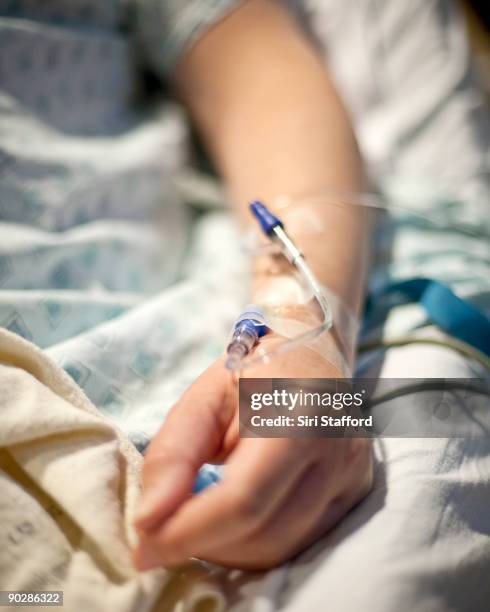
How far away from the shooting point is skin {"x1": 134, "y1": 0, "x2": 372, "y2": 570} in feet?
1.34

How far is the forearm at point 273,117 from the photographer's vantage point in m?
0.75

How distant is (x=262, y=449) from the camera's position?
427 millimetres

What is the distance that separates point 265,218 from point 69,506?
1.17 ft

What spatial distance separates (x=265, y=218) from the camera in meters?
0.63

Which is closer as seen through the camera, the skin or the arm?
the skin

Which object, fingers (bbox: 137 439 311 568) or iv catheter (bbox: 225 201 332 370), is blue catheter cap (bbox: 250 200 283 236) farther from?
fingers (bbox: 137 439 311 568)

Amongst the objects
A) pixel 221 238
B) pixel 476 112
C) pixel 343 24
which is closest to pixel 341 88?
pixel 343 24

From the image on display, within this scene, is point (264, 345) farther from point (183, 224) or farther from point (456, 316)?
point (183, 224)

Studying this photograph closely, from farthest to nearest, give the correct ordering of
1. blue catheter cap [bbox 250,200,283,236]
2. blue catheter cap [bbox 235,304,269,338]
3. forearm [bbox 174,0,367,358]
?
1. forearm [bbox 174,0,367,358]
2. blue catheter cap [bbox 250,200,283,236]
3. blue catheter cap [bbox 235,304,269,338]

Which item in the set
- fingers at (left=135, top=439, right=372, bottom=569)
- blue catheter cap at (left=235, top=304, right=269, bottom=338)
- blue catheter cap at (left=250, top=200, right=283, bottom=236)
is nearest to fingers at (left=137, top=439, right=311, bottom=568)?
fingers at (left=135, top=439, right=372, bottom=569)

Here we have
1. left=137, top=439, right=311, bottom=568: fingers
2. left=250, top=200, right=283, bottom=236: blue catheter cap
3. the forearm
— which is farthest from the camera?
the forearm

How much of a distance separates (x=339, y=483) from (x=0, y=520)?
268 mm

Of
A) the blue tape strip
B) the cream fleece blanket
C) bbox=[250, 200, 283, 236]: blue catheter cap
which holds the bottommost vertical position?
the blue tape strip

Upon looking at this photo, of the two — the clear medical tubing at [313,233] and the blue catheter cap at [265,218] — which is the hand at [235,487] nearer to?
the clear medical tubing at [313,233]
